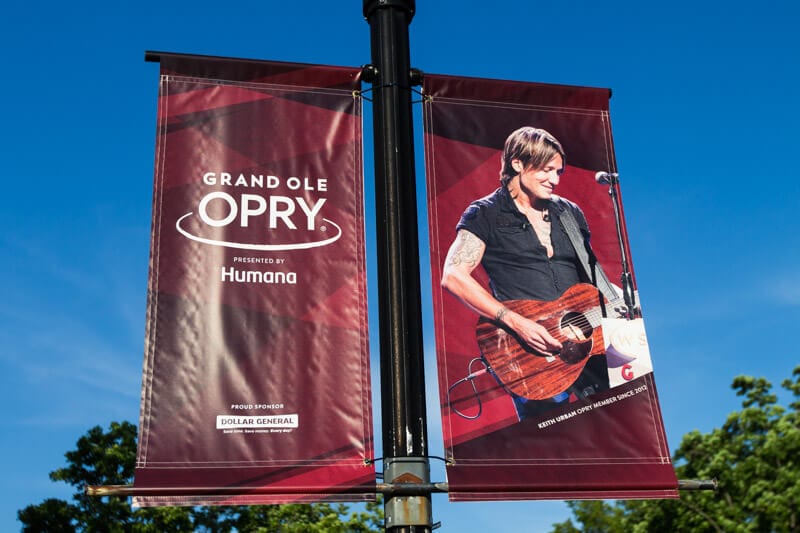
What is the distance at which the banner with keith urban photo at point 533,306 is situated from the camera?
6.91m

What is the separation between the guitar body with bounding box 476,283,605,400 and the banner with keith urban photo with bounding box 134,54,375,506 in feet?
3.57

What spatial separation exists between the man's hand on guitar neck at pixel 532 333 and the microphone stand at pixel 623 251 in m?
0.80

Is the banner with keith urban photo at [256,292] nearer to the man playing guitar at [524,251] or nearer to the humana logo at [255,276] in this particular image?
the humana logo at [255,276]

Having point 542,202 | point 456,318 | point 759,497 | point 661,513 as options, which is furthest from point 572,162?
point 661,513

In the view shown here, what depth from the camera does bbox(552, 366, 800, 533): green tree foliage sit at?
25.7 m

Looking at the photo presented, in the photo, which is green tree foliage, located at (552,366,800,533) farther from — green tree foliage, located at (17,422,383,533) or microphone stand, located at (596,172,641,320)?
microphone stand, located at (596,172,641,320)

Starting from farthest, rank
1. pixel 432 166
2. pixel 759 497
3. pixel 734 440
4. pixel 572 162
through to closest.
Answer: pixel 734 440 < pixel 759 497 < pixel 572 162 < pixel 432 166

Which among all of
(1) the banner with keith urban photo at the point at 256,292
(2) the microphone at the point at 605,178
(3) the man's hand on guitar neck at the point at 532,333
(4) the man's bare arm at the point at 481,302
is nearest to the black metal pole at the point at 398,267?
(1) the banner with keith urban photo at the point at 256,292

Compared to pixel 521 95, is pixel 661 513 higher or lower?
lower

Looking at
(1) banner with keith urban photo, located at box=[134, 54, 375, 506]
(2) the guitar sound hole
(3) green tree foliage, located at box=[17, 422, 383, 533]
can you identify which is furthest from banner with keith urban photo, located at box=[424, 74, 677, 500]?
(3) green tree foliage, located at box=[17, 422, 383, 533]

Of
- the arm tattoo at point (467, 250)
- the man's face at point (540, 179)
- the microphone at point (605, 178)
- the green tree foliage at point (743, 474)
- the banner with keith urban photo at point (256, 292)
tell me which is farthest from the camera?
the green tree foliage at point (743, 474)

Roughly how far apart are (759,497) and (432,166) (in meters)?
22.2

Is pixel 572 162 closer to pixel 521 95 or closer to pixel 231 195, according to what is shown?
pixel 521 95

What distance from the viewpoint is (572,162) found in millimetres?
8406
